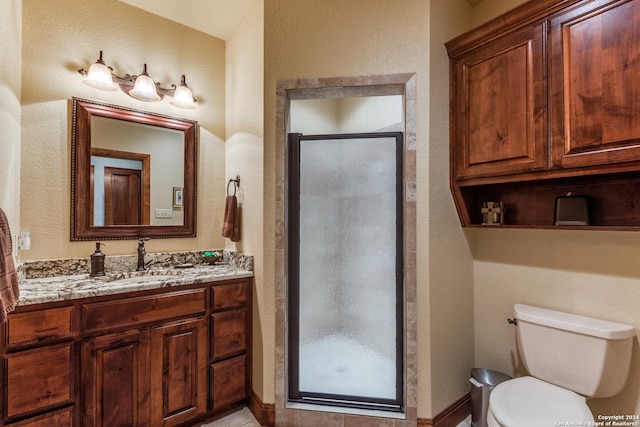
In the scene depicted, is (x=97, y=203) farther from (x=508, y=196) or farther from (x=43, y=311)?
(x=508, y=196)

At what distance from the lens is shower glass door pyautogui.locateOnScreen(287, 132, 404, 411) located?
6.36 ft

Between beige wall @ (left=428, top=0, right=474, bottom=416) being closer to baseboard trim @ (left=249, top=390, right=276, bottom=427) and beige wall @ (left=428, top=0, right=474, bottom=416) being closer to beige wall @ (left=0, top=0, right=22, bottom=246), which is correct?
baseboard trim @ (left=249, top=390, right=276, bottom=427)

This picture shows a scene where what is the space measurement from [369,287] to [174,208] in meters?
1.59

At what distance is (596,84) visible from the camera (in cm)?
142

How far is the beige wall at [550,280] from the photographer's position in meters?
1.57

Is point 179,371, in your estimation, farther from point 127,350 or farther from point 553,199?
point 553,199

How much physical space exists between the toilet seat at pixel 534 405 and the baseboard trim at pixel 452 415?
49 centimetres

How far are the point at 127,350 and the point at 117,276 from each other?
0.51 meters

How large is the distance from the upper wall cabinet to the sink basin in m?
1.96

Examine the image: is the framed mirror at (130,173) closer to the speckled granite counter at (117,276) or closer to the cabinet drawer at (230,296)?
the speckled granite counter at (117,276)

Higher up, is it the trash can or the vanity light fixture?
the vanity light fixture

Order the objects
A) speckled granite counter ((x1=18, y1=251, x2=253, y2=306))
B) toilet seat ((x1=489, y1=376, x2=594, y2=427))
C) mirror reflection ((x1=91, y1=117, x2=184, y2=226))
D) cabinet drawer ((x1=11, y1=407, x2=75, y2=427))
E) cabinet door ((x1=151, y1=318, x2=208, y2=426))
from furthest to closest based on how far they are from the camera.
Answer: mirror reflection ((x1=91, y1=117, x2=184, y2=226)) < cabinet door ((x1=151, y1=318, x2=208, y2=426)) < speckled granite counter ((x1=18, y1=251, x2=253, y2=306)) < cabinet drawer ((x1=11, y1=407, x2=75, y2=427)) < toilet seat ((x1=489, y1=376, x2=594, y2=427))

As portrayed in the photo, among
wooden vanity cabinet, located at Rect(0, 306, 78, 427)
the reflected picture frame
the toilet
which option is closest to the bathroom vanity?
wooden vanity cabinet, located at Rect(0, 306, 78, 427)

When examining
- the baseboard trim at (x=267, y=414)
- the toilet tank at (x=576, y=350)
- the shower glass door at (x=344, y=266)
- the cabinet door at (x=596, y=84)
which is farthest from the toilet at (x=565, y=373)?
the baseboard trim at (x=267, y=414)
